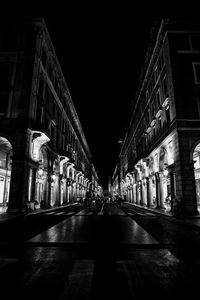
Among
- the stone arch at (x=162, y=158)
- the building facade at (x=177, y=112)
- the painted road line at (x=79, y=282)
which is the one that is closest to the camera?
the painted road line at (x=79, y=282)

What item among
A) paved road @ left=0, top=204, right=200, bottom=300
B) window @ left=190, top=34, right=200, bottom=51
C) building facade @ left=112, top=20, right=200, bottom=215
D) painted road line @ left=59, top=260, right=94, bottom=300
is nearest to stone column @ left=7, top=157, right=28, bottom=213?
paved road @ left=0, top=204, right=200, bottom=300

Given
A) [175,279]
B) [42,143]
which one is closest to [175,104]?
[42,143]

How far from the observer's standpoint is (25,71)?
902 inches

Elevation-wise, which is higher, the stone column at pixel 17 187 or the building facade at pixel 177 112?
the building facade at pixel 177 112

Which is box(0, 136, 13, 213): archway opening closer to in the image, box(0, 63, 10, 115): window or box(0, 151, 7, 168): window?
box(0, 151, 7, 168): window

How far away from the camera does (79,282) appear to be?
3781 millimetres

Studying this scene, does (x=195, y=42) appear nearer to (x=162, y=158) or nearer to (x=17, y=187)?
(x=162, y=158)

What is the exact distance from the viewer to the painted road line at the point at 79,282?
3257 mm

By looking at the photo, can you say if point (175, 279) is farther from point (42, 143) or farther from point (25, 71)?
point (25, 71)

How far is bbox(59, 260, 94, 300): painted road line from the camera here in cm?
326

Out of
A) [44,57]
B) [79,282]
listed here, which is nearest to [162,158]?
[44,57]

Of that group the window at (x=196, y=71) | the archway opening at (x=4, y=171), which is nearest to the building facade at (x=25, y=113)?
the archway opening at (x=4, y=171)

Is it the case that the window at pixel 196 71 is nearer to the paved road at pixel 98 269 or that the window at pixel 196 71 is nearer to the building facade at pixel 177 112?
the building facade at pixel 177 112

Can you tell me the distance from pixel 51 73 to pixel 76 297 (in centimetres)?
3114
